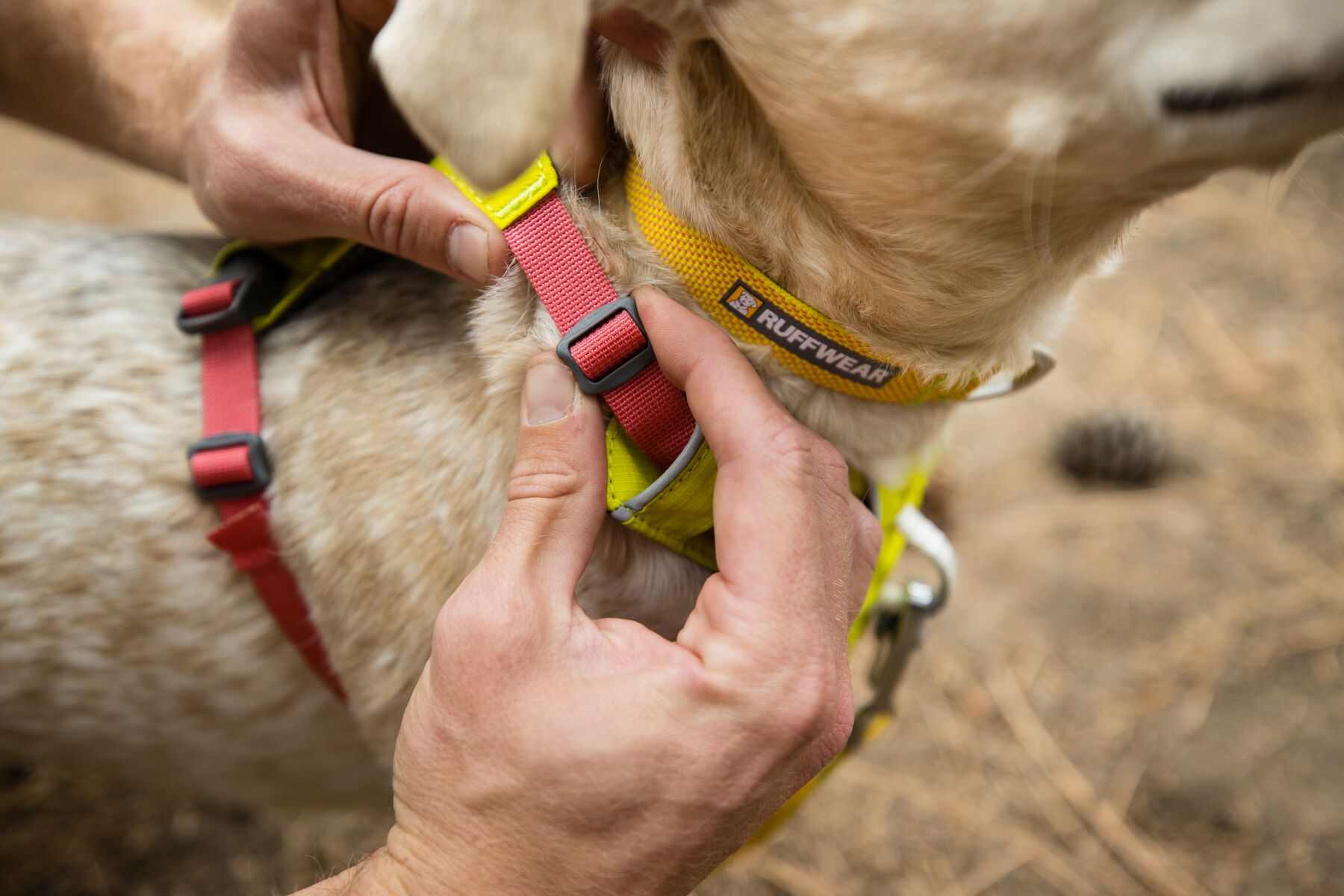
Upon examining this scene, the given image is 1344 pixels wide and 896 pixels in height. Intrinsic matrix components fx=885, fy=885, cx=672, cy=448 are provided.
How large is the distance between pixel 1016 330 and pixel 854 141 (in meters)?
0.42

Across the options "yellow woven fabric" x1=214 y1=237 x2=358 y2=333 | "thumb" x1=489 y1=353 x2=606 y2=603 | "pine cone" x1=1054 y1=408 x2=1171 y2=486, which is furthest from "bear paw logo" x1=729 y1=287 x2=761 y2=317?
"pine cone" x1=1054 y1=408 x2=1171 y2=486

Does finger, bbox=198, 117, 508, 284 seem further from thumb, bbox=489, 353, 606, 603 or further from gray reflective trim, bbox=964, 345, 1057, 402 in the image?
gray reflective trim, bbox=964, 345, 1057, 402

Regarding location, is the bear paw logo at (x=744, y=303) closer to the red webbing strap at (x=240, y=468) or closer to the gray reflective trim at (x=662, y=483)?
the gray reflective trim at (x=662, y=483)

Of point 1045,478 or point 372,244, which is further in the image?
point 1045,478

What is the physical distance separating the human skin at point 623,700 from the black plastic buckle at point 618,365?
3.6 inches

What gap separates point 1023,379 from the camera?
1.36m

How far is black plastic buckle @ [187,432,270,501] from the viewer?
1.36 m

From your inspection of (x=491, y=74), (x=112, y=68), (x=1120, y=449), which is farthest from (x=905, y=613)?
(x=112, y=68)

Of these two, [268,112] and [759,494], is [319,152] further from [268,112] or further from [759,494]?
[759,494]

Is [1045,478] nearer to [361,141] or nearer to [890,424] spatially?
[890,424]

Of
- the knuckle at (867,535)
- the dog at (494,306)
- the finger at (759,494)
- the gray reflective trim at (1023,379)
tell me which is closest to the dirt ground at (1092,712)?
the gray reflective trim at (1023,379)

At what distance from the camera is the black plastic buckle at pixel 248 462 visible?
136cm

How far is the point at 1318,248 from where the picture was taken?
341 centimetres

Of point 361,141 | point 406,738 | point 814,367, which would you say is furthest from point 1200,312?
point 406,738
